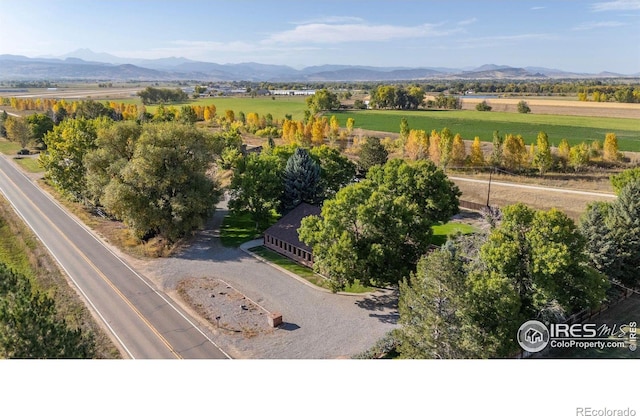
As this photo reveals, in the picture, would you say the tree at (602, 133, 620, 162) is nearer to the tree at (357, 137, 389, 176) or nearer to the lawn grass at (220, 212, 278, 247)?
the tree at (357, 137, 389, 176)

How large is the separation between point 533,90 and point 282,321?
518 feet

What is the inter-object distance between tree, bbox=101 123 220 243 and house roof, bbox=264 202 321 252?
6276 mm

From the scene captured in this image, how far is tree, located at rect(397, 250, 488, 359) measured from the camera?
15.6 meters

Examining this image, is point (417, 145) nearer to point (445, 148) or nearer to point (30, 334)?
point (445, 148)

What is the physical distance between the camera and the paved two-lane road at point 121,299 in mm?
21219

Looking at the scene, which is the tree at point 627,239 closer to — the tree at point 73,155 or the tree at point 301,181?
the tree at point 301,181

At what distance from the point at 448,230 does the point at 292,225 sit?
14.3 m

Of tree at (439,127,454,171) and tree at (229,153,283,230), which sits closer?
tree at (229,153,283,230)

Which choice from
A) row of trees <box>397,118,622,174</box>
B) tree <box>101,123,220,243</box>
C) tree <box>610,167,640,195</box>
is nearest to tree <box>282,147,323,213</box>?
tree <box>101,123,220,243</box>

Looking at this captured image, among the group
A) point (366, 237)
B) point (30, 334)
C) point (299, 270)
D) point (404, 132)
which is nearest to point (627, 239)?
point (366, 237)

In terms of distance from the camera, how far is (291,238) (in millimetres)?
32375

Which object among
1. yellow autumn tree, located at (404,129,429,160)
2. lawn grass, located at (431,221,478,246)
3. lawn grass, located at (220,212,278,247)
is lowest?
lawn grass, located at (220,212,278,247)
